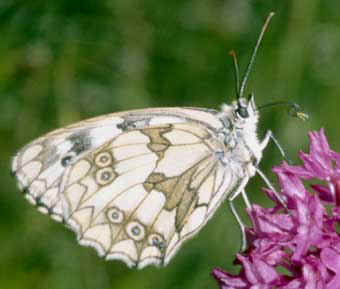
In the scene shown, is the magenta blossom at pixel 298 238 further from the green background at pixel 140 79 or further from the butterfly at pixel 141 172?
the green background at pixel 140 79

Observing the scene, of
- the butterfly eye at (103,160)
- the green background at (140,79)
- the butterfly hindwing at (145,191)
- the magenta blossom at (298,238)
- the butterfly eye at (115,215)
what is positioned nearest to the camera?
the magenta blossom at (298,238)

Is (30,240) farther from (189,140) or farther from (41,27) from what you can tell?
(189,140)

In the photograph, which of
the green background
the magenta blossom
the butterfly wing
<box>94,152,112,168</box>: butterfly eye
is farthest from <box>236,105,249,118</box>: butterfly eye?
the green background

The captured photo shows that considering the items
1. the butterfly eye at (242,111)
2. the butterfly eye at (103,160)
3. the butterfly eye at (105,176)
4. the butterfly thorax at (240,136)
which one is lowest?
the butterfly eye at (105,176)

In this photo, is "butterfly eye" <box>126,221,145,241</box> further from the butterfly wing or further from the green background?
the green background

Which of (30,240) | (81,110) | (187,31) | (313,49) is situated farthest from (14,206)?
(313,49)

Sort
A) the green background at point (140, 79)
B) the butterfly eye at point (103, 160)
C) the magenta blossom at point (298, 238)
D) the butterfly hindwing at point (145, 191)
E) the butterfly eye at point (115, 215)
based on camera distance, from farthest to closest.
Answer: the green background at point (140, 79) < the butterfly eye at point (103, 160) < the butterfly eye at point (115, 215) < the butterfly hindwing at point (145, 191) < the magenta blossom at point (298, 238)

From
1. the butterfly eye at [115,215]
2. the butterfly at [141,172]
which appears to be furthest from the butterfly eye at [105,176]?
the butterfly eye at [115,215]

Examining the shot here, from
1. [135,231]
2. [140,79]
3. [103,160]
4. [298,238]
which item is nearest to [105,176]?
[103,160]
